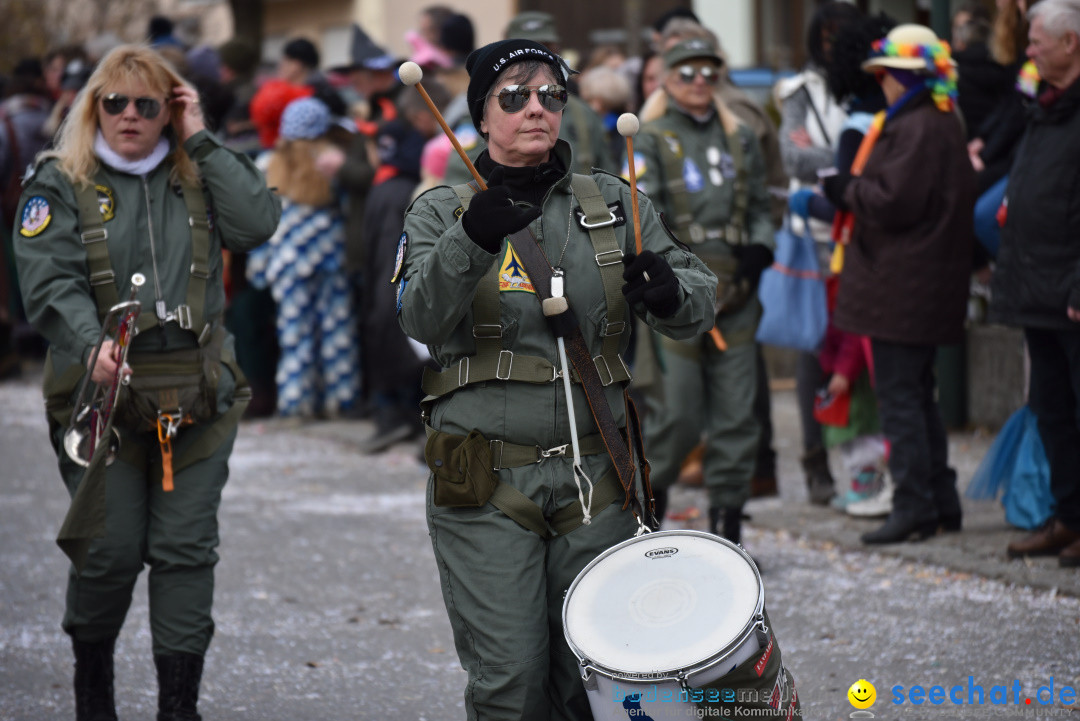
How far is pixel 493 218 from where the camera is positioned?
129 inches

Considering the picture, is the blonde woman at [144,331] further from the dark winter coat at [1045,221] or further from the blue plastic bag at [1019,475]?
the blue plastic bag at [1019,475]

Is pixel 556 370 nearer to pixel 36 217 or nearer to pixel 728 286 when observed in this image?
pixel 36 217

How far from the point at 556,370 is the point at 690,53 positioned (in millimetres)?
3171

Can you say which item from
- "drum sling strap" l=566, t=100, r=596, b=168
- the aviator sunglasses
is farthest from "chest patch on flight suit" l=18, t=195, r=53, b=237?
"drum sling strap" l=566, t=100, r=596, b=168

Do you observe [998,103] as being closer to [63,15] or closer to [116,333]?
[116,333]

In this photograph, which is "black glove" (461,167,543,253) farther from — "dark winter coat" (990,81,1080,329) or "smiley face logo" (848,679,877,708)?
"dark winter coat" (990,81,1080,329)

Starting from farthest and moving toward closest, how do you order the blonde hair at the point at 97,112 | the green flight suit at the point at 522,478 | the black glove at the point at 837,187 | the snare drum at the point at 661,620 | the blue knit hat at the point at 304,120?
1. the blue knit hat at the point at 304,120
2. the black glove at the point at 837,187
3. the blonde hair at the point at 97,112
4. the green flight suit at the point at 522,478
5. the snare drum at the point at 661,620

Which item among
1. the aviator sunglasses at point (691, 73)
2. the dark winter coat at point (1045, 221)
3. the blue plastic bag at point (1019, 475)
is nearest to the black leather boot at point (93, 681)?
the aviator sunglasses at point (691, 73)

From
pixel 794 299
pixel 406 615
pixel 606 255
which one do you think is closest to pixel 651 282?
pixel 606 255

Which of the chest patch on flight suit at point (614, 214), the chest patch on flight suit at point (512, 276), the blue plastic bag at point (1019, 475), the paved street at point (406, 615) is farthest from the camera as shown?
the blue plastic bag at point (1019, 475)

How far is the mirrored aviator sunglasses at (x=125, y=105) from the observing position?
4.63 meters

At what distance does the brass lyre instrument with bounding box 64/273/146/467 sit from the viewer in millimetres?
4336

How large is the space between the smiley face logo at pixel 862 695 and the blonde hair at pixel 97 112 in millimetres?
2665

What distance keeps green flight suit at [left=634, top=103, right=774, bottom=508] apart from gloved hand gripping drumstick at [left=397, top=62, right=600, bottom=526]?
9.14ft
